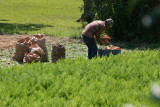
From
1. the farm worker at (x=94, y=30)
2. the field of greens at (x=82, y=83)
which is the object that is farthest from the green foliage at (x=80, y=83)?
the farm worker at (x=94, y=30)

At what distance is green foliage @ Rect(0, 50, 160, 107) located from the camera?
4121 millimetres

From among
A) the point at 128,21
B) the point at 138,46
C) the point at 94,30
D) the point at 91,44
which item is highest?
the point at 94,30

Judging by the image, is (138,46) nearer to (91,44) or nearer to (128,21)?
(128,21)

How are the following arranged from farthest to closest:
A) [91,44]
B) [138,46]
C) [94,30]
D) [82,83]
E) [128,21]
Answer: [128,21] → [138,46] → [91,44] → [94,30] → [82,83]

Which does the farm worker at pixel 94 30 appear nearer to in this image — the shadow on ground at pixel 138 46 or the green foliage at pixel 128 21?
the shadow on ground at pixel 138 46

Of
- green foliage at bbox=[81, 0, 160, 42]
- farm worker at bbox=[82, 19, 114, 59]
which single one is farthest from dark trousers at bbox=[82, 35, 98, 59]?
green foliage at bbox=[81, 0, 160, 42]

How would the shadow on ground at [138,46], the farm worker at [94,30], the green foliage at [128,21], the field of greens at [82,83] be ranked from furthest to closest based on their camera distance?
the green foliage at [128,21], the shadow on ground at [138,46], the farm worker at [94,30], the field of greens at [82,83]

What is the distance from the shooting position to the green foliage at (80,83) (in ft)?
13.5

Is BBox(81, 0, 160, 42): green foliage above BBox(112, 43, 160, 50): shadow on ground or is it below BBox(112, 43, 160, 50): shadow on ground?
above

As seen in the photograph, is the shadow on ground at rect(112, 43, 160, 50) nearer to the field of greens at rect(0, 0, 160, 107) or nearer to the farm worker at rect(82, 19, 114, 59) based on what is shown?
the farm worker at rect(82, 19, 114, 59)

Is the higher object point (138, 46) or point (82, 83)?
point (82, 83)

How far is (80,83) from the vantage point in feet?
16.6

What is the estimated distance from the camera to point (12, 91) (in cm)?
463

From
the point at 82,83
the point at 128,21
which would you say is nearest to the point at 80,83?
the point at 82,83
